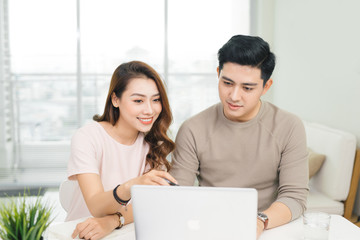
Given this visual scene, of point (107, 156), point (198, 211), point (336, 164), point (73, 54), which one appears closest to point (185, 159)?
point (107, 156)

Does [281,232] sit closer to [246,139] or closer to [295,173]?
[295,173]

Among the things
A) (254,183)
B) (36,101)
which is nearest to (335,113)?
(254,183)

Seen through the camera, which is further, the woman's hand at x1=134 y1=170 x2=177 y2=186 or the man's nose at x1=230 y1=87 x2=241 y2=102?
the man's nose at x1=230 y1=87 x2=241 y2=102

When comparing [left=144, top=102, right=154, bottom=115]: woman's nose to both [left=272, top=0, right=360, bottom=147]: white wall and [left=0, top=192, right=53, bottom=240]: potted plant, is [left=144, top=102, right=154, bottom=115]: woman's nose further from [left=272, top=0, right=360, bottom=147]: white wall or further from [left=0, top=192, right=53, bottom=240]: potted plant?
[left=272, top=0, right=360, bottom=147]: white wall

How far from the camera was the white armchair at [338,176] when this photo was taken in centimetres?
236

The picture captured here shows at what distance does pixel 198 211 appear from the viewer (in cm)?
93

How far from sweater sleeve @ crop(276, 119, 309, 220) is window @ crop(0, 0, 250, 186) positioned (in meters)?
2.82

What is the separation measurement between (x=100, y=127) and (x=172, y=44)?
276cm

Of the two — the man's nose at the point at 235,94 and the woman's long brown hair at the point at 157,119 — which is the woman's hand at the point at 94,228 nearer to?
the woman's long brown hair at the point at 157,119

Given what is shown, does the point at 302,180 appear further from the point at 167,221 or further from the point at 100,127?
the point at 100,127

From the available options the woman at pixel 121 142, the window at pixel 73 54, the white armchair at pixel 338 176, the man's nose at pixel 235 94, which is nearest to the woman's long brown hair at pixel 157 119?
the woman at pixel 121 142

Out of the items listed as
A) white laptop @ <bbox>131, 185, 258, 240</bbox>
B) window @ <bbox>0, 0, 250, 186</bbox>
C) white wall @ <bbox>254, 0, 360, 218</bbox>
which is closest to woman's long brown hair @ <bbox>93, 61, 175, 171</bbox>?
white laptop @ <bbox>131, 185, 258, 240</bbox>

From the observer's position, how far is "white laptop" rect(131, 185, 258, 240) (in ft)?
3.02

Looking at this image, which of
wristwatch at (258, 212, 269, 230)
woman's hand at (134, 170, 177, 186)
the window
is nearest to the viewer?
woman's hand at (134, 170, 177, 186)
